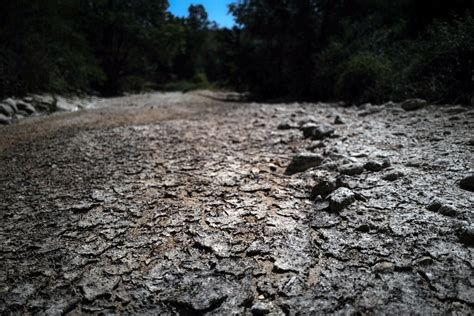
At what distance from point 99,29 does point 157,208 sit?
16071 mm

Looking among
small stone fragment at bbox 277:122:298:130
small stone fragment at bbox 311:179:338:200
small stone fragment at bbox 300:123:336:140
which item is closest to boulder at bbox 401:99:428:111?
small stone fragment at bbox 300:123:336:140

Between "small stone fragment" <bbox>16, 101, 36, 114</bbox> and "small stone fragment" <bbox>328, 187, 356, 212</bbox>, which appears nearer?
"small stone fragment" <bbox>328, 187, 356, 212</bbox>

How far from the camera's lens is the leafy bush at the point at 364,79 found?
206 inches

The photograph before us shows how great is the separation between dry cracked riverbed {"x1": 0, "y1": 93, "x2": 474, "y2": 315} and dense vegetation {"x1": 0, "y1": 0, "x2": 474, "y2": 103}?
2361 mm

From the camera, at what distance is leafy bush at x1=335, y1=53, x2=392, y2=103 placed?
5227mm

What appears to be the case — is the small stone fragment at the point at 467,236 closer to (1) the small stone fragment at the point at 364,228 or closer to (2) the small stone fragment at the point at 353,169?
(1) the small stone fragment at the point at 364,228

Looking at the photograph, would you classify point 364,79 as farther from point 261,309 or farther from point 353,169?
point 261,309

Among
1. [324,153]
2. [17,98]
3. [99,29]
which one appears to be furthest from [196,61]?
[324,153]

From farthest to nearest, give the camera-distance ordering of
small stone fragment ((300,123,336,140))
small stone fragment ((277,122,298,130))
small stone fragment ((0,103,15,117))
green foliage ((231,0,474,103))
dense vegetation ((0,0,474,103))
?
small stone fragment ((0,103,15,117)) < dense vegetation ((0,0,474,103)) < green foliage ((231,0,474,103)) < small stone fragment ((277,122,298,130)) < small stone fragment ((300,123,336,140))

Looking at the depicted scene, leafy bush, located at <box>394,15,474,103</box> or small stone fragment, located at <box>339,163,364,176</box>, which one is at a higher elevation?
leafy bush, located at <box>394,15,474,103</box>

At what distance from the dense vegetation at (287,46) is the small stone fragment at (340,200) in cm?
338

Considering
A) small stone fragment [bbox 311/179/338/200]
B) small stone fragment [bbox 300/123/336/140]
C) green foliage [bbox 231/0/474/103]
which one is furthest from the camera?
green foliage [bbox 231/0/474/103]

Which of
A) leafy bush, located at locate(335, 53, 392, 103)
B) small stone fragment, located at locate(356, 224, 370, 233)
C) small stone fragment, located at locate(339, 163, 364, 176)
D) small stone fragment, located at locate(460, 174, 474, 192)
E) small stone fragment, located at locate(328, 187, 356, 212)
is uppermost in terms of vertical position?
leafy bush, located at locate(335, 53, 392, 103)

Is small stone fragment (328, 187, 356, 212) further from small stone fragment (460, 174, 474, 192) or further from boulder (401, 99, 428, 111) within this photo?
boulder (401, 99, 428, 111)
